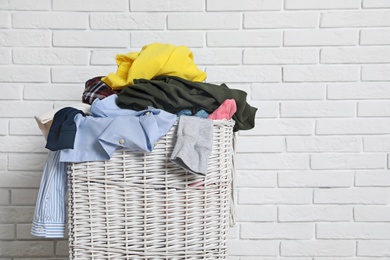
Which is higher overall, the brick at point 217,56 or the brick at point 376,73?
the brick at point 217,56

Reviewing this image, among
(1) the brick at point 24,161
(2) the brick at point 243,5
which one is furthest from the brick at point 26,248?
(2) the brick at point 243,5

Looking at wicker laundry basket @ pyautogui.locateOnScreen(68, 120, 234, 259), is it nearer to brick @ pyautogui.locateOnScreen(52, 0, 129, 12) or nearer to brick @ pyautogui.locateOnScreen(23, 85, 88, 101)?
brick @ pyautogui.locateOnScreen(23, 85, 88, 101)

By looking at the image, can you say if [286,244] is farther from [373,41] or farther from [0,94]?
[0,94]

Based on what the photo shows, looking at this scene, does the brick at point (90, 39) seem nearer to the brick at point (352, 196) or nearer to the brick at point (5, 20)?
the brick at point (5, 20)

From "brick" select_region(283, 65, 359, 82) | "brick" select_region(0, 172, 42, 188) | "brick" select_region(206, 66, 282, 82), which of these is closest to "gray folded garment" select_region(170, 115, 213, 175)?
"brick" select_region(206, 66, 282, 82)

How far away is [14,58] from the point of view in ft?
6.96

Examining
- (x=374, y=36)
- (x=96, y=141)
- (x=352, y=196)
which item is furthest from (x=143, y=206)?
(x=374, y=36)

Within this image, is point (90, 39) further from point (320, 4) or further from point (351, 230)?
point (351, 230)

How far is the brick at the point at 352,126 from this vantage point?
2.14 metres

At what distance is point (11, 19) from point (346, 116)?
1.58m

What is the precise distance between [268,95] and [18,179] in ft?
3.97

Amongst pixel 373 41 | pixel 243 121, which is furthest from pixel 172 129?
pixel 373 41

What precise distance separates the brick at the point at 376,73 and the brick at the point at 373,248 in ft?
2.48

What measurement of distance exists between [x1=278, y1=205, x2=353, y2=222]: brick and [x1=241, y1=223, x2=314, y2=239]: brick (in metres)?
0.03
